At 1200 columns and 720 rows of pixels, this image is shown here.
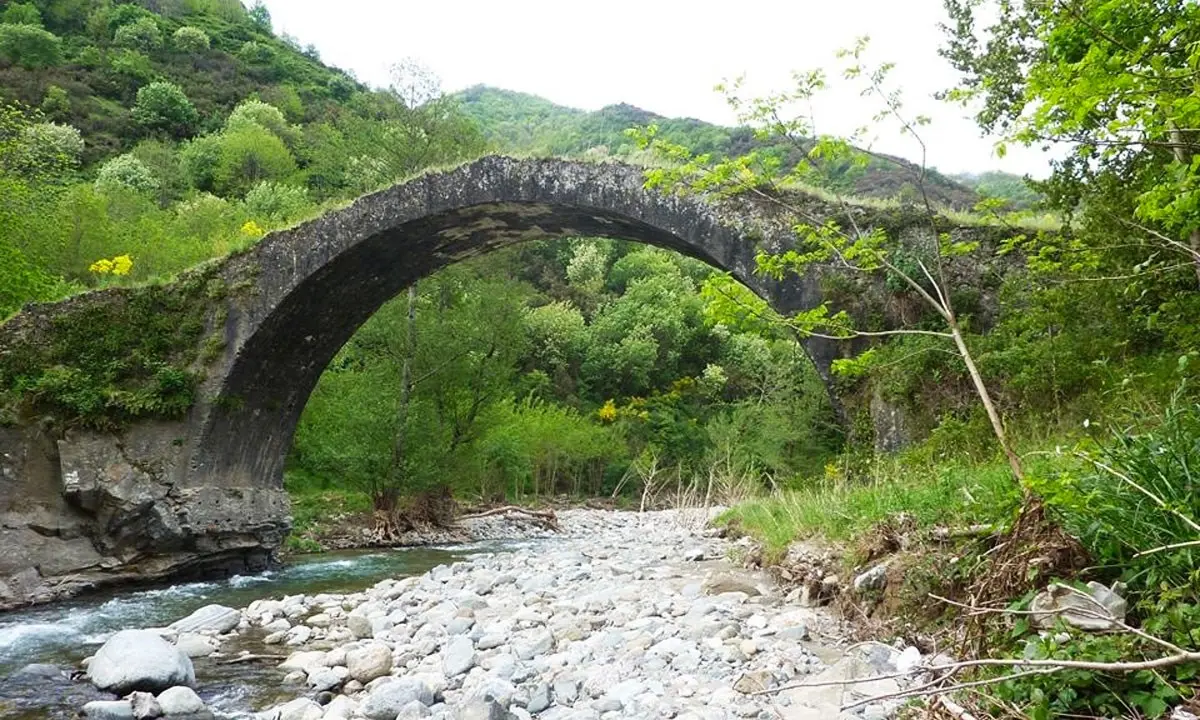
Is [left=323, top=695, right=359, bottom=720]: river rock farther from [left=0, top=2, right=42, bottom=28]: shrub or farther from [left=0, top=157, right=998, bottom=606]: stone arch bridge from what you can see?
[left=0, top=2, right=42, bottom=28]: shrub

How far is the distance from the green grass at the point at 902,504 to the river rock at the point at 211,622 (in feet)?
15.2

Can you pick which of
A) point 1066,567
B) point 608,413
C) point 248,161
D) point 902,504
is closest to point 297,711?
point 902,504

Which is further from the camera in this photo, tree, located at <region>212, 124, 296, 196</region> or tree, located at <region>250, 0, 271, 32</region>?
tree, located at <region>250, 0, 271, 32</region>

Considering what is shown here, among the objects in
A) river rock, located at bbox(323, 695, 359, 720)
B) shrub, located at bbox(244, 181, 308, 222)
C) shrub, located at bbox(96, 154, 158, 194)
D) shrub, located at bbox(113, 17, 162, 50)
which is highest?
shrub, located at bbox(113, 17, 162, 50)

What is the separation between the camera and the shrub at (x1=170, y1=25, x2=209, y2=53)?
174ft

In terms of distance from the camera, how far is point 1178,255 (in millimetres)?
4859

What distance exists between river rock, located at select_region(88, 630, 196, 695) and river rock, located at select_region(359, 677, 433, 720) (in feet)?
5.42

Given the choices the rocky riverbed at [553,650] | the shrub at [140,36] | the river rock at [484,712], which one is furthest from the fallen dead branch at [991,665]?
the shrub at [140,36]

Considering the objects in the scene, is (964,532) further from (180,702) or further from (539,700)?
(180,702)

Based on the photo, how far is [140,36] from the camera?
5131 centimetres

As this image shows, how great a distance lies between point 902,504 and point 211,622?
579 cm

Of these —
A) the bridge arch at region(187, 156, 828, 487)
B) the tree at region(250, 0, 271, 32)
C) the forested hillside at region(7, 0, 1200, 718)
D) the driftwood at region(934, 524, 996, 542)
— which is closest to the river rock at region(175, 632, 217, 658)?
the forested hillside at region(7, 0, 1200, 718)

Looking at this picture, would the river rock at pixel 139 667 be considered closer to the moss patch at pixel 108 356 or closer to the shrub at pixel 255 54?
the moss patch at pixel 108 356

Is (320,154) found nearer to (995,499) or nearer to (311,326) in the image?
(311,326)
